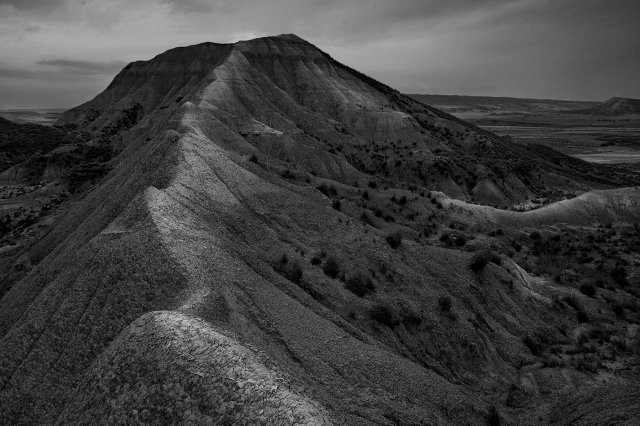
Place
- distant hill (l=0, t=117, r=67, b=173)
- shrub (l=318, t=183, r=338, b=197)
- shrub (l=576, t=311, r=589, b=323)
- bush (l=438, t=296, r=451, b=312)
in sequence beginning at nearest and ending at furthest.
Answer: bush (l=438, t=296, r=451, b=312) → shrub (l=576, t=311, r=589, b=323) → shrub (l=318, t=183, r=338, b=197) → distant hill (l=0, t=117, r=67, b=173)

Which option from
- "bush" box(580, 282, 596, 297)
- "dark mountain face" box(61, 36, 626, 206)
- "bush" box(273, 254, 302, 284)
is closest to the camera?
"bush" box(273, 254, 302, 284)

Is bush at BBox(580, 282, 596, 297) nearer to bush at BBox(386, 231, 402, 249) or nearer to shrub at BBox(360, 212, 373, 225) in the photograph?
bush at BBox(386, 231, 402, 249)

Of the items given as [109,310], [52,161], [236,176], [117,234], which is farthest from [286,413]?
[52,161]

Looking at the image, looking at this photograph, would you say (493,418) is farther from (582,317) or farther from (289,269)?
(582,317)

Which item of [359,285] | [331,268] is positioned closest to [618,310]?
[359,285]

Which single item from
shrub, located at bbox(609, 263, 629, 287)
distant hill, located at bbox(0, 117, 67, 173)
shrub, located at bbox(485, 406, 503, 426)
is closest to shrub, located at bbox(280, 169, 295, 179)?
shrub, located at bbox(485, 406, 503, 426)

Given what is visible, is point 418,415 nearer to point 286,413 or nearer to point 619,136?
point 286,413
